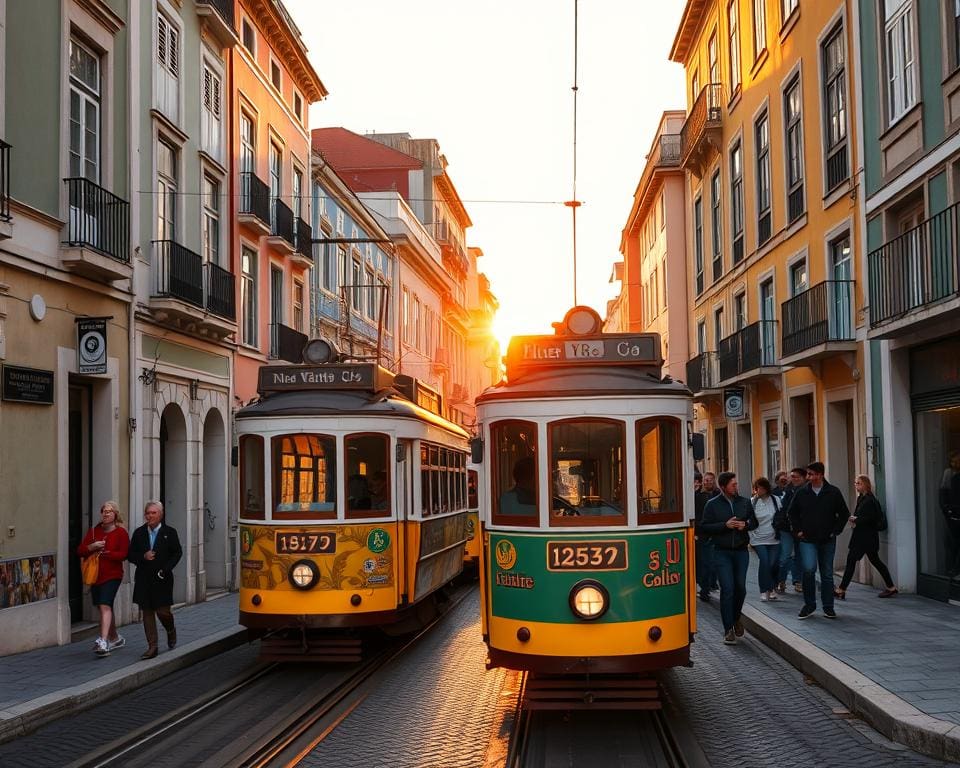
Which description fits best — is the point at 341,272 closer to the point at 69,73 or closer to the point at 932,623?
the point at 69,73

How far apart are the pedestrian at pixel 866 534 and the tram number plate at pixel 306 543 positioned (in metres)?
7.67

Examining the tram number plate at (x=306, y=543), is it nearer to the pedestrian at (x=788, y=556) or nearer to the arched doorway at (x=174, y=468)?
the pedestrian at (x=788, y=556)

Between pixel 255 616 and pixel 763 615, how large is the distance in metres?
6.25

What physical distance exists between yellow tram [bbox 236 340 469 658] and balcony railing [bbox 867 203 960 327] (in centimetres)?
699

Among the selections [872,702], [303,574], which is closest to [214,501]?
[303,574]

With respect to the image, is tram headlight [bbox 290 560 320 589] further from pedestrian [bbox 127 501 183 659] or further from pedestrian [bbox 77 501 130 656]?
pedestrian [bbox 77 501 130 656]

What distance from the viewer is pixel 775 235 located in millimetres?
24750

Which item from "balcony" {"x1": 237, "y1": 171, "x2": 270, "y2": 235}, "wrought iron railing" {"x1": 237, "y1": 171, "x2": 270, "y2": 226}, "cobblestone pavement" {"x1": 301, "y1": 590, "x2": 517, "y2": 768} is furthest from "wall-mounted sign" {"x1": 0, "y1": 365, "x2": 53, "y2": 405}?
"wrought iron railing" {"x1": 237, "y1": 171, "x2": 270, "y2": 226}

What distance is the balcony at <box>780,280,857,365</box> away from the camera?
19562mm

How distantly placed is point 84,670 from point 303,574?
7.59 feet

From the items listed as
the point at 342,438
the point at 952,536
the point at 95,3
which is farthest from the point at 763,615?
the point at 95,3

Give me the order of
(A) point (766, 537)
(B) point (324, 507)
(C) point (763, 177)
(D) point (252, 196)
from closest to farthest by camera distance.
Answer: (B) point (324, 507) → (A) point (766, 537) → (D) point (252, 196) → (C) point (763, 177)

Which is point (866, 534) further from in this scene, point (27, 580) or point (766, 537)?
point (27, 580)

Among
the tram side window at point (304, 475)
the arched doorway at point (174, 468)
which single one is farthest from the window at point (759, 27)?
the tram side window at point (304, 475)
